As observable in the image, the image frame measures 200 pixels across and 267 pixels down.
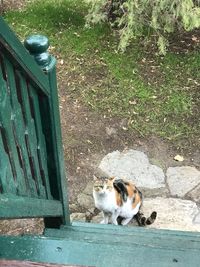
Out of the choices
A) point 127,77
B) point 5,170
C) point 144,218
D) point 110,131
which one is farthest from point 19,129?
point 127,77

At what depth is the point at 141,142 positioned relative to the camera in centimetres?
552

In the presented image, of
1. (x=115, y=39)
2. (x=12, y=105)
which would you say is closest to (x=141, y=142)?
(x=115, y=39)

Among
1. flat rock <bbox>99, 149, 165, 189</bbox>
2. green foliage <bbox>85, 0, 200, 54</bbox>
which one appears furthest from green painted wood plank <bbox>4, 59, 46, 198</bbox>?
green foliage <bbox>85, 0, 200, 54</bbox>

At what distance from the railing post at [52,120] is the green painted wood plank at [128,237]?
201 millimetres

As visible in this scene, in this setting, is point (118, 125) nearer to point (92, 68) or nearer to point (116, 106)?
point (116, 106)

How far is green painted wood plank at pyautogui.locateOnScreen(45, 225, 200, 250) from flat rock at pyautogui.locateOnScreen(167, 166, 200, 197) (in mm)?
1567

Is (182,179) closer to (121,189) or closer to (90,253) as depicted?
(121,189)

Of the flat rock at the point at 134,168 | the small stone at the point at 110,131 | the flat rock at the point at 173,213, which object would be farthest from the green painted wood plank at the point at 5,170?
the small stone at the point at 110,131

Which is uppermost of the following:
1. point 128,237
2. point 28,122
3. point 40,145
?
point 28,122

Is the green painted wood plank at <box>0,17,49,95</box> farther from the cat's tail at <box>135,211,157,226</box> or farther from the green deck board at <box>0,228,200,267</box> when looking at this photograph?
the cat's tail at <box>135,211,157,226</box>

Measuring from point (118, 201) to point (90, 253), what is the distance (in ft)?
6.67

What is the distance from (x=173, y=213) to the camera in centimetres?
477

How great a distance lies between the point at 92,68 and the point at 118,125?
108 cm

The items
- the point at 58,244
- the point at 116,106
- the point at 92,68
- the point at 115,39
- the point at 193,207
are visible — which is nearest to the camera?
the point at 58,244
